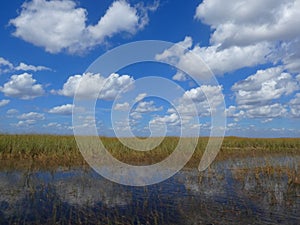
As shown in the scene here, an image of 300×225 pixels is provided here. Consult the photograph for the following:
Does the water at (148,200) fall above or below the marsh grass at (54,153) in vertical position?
below

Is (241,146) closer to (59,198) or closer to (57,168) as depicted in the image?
(57,168)

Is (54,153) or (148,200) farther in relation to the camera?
(54,153)

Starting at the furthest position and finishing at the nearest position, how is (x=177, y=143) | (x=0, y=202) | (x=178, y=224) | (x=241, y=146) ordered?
(x=241, y=146)
(x=177, y=143)
(x=0, y=202)
(x=178, y=224)

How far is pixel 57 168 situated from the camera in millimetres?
14633

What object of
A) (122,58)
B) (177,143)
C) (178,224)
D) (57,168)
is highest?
(122,58)

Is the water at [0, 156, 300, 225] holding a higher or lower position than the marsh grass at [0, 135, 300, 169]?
lower

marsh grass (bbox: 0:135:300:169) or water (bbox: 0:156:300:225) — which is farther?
marsh grass (bbox: 0:135:300:169)

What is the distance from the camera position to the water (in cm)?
793

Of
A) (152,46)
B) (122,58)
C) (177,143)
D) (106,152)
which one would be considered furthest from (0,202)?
(177,143)

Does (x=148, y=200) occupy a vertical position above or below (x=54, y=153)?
below

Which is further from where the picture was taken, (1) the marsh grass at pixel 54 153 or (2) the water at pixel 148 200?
(1) the marsh grass at pixel 54 153

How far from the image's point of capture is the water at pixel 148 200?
7.93 metres

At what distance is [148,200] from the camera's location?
969 centimetres

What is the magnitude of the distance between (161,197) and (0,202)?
4.93 m
